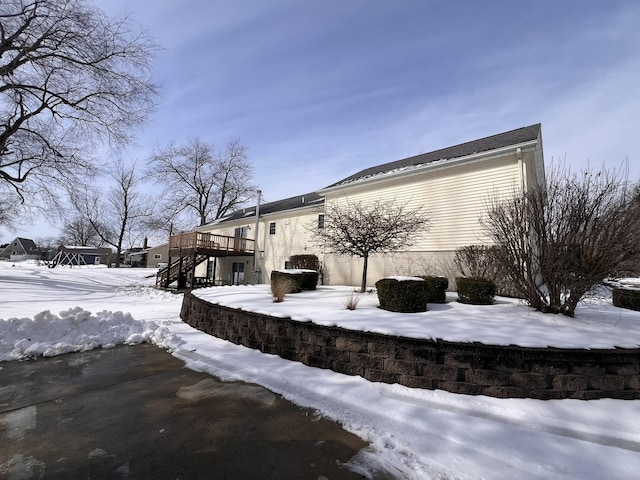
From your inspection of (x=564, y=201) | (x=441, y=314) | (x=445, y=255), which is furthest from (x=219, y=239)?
(x=564, y=201)

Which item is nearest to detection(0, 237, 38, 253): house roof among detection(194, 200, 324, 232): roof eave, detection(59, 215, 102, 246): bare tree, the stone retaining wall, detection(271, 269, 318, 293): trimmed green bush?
detection(59, 215, 102, 246): bare tree

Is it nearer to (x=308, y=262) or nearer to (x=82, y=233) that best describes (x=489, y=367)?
(x=308, y=262)

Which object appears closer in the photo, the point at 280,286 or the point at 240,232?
the point at 280,286

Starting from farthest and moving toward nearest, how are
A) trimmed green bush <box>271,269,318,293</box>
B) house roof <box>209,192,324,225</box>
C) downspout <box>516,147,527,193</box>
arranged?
house roof <box>209,192,324,225</box>
downspout <box>516,147,527,193</box>
trimmed green bush <box>271,269,318,293</box>

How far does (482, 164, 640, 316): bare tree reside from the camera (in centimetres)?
448

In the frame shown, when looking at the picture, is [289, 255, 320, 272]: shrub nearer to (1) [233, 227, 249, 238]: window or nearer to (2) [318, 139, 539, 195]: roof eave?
(2) [318, 139, 539, 195]: roof eave

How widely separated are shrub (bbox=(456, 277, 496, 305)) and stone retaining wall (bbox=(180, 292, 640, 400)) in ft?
9.35

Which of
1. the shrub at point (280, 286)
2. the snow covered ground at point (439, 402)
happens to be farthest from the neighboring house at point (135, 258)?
the snow covered ground at point (439, 402)

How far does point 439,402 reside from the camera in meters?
3.35

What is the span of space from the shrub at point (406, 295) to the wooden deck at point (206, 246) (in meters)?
13.2

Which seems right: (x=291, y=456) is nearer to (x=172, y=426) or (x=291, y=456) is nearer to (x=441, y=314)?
(x=172, y=426)

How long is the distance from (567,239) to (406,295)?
8.63 ft

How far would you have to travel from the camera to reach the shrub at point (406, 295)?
5.48m

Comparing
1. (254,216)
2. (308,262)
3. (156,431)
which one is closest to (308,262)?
(308,262)
